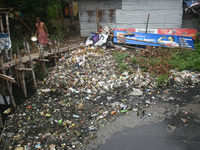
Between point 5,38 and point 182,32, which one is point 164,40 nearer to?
point 182,32

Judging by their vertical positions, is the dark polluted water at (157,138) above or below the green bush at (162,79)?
below

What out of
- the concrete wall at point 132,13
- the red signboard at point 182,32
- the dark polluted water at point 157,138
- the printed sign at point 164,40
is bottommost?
the dark polluted water at point 157,138

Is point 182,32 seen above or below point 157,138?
above

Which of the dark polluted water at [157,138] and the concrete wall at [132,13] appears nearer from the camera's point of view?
the dark polluted water at [157,138]

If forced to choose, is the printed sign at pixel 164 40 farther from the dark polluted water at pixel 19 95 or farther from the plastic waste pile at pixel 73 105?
the dark polluted water at pixel 19 95

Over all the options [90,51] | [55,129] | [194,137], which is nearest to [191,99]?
[194,137]

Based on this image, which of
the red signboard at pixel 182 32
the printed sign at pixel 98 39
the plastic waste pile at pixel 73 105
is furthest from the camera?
the red signboard at pixel 182 32

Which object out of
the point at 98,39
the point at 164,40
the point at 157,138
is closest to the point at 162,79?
the point at 157,138

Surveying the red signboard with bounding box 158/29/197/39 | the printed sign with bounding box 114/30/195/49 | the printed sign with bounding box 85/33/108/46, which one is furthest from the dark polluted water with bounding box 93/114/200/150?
the red signboard with bounding box 158/29/197/39

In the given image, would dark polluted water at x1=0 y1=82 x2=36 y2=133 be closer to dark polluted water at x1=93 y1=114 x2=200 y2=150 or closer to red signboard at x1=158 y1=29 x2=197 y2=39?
dark polluted water at x1=93 y1=114 x2=200 y2=150

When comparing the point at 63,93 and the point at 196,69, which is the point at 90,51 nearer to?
the point at 63,93

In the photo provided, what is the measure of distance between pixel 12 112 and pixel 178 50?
8.31m

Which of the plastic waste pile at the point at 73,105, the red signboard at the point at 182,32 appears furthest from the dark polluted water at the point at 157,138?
the red signboard at the point at 182,32

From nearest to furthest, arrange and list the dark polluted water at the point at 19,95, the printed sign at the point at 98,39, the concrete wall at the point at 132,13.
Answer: the dark polluted water at the point at 19,95 < the printed sign at the point at 98,39 < the concrete wall at the point at 132,13
